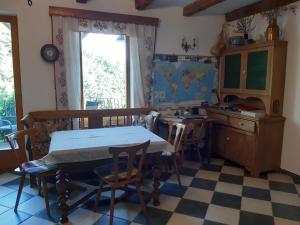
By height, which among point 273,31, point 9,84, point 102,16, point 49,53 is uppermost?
point 102,16

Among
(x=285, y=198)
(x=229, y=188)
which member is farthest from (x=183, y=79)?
(x=285, y=198)

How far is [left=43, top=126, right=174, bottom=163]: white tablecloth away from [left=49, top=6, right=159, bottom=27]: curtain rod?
5.27 ft

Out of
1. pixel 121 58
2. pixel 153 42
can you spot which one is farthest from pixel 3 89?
pixel 153 42

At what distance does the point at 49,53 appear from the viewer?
10.6 ft

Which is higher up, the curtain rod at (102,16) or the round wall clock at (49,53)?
the curtain rod at (102,16)

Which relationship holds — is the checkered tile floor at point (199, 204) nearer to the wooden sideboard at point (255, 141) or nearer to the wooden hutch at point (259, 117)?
the wooden sideboard at point (255, 141)

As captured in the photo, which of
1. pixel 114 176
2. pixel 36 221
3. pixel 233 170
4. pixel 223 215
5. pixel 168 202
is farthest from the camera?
pixel 233 170

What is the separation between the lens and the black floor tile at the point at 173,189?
2809 mm

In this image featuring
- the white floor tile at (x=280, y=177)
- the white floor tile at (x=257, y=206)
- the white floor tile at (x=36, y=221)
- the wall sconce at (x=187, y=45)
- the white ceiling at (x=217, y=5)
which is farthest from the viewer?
the wall sconce at (x=187, y=45)

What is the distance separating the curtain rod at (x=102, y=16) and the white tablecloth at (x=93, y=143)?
1605 millimetres

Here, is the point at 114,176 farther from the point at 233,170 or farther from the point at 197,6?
the point at 197,6

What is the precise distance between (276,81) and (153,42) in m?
1.84

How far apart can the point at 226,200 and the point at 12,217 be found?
2.16 metres

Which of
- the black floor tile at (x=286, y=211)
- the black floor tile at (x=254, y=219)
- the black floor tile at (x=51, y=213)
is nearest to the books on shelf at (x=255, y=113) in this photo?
the black floor tile at (x=286, y=211)
